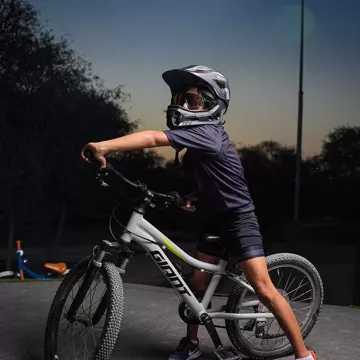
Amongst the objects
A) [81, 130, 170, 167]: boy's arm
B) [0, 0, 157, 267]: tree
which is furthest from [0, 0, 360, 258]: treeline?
[81, 130, 170, 167]: boy's arm

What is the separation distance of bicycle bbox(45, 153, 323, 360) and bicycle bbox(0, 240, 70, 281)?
332 centimetres

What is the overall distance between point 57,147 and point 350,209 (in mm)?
3543

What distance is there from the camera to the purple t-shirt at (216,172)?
2.82 meters

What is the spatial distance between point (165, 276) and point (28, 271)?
4.04m

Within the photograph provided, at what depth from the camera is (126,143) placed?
2.64 meters

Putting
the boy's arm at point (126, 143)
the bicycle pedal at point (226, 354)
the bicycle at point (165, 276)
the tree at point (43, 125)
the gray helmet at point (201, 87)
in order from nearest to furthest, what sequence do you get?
the boy's arm at point (126, 143) → the bicycle at point (165, 276) → the gray helmet at point (201, 87) → the bicycle pedal at point (226, 354) → the tree at point (43, 125)

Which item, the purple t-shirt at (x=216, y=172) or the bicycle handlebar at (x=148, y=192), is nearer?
the bicycle handlebar at (x=148, y=192)

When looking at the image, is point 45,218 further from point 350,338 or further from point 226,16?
point 350,338

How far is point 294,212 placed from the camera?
701 cm

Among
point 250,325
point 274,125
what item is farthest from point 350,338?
point 274,125

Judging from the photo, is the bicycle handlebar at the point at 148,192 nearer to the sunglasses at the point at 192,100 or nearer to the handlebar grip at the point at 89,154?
the handlebar grip at the point at 89,154

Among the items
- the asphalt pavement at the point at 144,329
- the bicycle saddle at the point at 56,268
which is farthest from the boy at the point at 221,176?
the bicycle saddle at the point at 56,268

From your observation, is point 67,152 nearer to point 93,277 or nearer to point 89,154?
point 93,277

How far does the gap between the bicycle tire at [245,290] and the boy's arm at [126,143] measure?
1009mm
